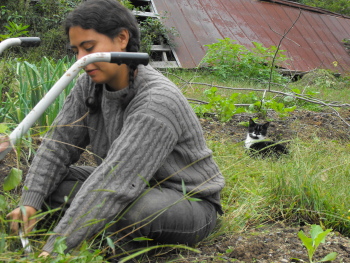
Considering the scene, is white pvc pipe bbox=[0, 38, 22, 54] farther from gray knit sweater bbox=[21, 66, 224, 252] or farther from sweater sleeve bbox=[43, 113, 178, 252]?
sweater sleeve bbox=[43, 113, 178, 252]

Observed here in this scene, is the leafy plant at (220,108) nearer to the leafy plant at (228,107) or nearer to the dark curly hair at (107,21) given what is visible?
the leafy plant at (228,107)

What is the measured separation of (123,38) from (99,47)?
6.6 inches

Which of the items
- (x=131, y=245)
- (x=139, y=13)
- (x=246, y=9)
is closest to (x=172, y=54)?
(x=139, y=13)

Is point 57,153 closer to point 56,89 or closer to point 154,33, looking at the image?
point 56,89

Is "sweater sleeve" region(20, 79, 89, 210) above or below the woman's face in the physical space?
below

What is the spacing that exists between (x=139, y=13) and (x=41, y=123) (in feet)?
19.8

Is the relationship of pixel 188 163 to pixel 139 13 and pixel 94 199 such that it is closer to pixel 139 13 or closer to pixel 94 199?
pixel 94 199

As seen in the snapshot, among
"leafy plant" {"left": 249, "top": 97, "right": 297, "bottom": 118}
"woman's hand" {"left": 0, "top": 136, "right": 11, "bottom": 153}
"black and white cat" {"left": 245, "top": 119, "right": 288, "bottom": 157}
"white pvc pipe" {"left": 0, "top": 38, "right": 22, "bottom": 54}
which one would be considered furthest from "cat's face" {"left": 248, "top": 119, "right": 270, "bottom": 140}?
"woman's hand" {"left": 0, "top": 136, "right": 11, "bottom": 153}

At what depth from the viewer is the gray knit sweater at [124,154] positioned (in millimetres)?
1805

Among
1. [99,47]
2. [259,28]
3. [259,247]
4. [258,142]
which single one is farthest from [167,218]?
[259,28]

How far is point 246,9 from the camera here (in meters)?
11.6

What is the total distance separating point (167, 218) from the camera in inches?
78.7

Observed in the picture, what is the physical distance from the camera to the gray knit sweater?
1.80 metres

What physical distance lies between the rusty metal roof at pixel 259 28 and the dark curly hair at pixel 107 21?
6547 mm
